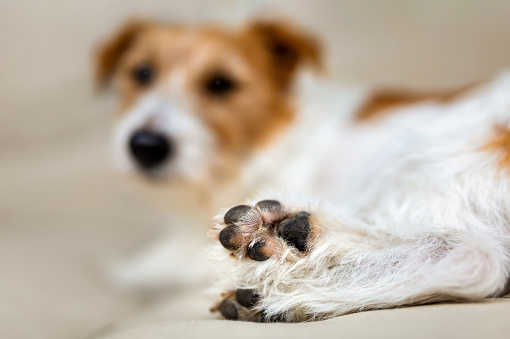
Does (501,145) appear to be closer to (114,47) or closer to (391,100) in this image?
(391,100)

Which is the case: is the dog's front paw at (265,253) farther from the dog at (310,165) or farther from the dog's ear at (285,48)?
the dog's ear at (285,48)

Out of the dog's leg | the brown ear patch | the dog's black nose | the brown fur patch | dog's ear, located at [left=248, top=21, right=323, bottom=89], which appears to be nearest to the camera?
the dog's leg

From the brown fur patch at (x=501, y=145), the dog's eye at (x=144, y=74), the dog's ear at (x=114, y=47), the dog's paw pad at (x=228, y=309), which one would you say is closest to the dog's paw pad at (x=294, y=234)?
the dog's paw pad at (x=228, y=309)

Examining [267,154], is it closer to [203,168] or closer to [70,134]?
[203,168]

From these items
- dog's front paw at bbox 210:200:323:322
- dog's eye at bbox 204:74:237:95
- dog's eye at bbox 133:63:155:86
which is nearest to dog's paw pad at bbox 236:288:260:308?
dog's front paw at bbox 210:200:323:322

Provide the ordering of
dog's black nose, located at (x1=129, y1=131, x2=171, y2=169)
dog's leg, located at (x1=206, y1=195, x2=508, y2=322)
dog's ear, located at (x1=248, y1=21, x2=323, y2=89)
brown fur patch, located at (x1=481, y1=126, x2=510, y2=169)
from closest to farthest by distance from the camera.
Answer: dog's leg, located at (x1=206, y1=195, x2=508, y2=322)
brown fur patch, located at (x1=481, y1=126, x2=510, y2=169)
dog's black nose, located at (x1=129, y1=131, x2=171, y2=169)
dog's ear, located at (x1=248, y1=21, x2=323, y2=89)

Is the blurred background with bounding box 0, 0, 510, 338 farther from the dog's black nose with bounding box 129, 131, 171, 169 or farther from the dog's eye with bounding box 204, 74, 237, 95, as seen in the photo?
the dog's eye with bounding box 204, 74, 237, 95

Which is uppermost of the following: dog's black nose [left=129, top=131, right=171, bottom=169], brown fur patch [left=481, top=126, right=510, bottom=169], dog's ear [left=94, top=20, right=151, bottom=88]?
dog's ear [left=94, top=20, right=151, bottom=88]
